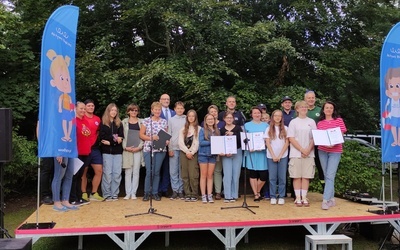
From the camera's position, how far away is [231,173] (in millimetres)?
5820

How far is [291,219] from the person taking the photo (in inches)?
182

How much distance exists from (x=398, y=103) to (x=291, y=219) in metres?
2.48

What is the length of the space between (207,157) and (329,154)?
1.90m

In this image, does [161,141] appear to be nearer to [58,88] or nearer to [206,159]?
[206,159]

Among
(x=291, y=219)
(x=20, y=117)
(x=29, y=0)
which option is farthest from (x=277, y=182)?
(x=29, y=0)

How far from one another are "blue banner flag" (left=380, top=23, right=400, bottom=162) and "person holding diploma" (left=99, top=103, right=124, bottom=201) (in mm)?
4138

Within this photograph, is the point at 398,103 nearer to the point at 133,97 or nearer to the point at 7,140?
the point at 133,97

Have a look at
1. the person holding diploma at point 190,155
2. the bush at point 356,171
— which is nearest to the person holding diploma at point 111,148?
the person holding diploma at point 190,155

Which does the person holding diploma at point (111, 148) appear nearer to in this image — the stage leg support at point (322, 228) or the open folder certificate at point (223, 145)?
the open folder certificate at point (223, 145)

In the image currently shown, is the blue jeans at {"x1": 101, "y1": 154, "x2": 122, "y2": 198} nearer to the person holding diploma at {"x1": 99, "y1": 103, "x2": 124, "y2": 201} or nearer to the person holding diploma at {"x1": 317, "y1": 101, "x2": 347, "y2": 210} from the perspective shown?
the person holding diploma at {"x1": 99, "y1": 103, "x2": 124, "y2": 201}

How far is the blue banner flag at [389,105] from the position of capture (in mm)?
5258

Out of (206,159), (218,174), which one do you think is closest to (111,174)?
(206,159)

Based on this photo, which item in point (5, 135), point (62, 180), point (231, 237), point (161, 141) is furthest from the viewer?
point (161, 141)

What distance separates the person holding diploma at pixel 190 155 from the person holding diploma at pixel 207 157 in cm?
12
